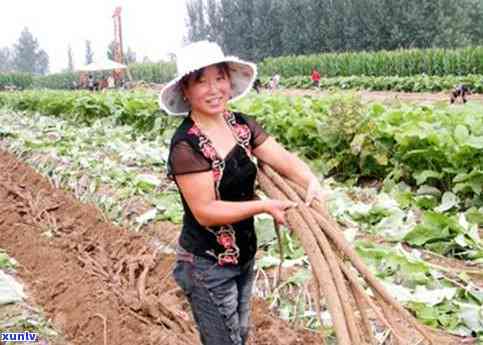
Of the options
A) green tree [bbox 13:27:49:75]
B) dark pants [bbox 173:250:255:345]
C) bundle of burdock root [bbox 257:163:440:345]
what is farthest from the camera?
green tree [bbox 13:27:49:75]

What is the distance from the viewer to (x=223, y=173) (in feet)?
7.66

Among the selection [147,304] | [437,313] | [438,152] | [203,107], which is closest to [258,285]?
[147,304]

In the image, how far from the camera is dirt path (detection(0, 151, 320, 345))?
3.83 m

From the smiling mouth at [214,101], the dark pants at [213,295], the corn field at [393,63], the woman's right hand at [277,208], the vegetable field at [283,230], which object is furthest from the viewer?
the corn field at [393,63]

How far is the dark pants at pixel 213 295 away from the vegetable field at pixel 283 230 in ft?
1.10

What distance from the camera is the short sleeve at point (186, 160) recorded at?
2266 millimetres

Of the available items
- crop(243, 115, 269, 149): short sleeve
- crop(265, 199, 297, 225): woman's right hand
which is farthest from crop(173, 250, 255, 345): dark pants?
crop(243, 115, 269, 149): short sleeve

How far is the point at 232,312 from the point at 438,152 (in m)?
3.86

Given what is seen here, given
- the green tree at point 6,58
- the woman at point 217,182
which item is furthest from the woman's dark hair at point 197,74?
the green tree at point 6,58

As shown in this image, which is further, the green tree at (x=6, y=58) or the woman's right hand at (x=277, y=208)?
the green tree at (x=6, y=58)

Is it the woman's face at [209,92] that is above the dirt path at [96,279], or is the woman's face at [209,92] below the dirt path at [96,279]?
above

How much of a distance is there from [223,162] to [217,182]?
0.25 feet

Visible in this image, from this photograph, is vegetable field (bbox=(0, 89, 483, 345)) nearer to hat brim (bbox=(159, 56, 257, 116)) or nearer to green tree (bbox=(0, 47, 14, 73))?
hat brim (bbox=(159, 56, 257, 116))

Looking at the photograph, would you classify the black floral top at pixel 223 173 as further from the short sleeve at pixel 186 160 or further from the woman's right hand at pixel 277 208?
the woman's right hand at pixel 277 208
